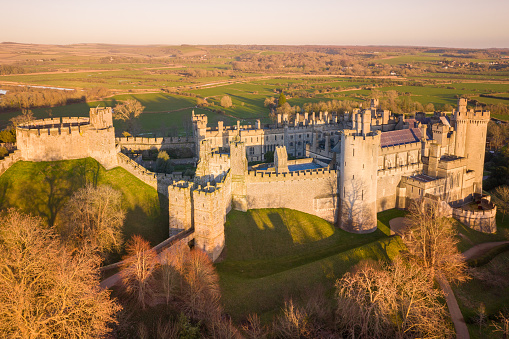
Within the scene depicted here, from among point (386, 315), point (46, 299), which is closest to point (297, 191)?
point (386, 315)

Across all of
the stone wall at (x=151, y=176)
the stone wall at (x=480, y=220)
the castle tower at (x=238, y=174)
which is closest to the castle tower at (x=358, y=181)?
the castle tower at (x=238, y=174)

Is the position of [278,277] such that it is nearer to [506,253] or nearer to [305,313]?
[305,313]

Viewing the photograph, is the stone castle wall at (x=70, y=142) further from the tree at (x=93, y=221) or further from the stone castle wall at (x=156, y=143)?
the stone castle wall at (x=156, y=143)

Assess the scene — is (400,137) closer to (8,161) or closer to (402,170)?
(402,170)

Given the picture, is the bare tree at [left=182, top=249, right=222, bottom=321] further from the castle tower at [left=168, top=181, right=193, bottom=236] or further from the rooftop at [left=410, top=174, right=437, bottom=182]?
the rooftop at [left=410, top=174, right=437, bottom=182]

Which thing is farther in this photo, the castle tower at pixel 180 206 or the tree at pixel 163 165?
the tree at pixel 163 165

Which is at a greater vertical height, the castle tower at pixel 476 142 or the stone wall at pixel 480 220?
the castle tower at pixel 476 142
